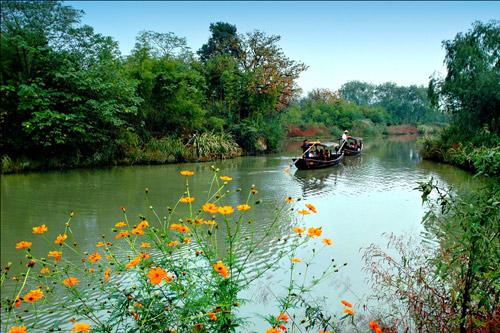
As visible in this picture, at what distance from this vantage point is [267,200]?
929 cm

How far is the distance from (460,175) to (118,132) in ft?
41.8

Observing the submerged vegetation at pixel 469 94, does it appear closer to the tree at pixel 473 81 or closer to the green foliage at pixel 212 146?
the tree at pixel 473 81

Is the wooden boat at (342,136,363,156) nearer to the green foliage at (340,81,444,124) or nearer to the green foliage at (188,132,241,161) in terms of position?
the green foliage at (188,132,241,161)

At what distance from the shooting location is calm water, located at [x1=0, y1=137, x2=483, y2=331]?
523 centimetres

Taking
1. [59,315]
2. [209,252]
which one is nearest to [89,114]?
[59,315]

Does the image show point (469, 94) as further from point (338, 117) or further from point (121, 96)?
point (338, 117)

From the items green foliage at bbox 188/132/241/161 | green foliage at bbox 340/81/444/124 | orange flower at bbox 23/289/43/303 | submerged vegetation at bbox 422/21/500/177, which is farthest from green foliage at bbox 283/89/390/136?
orange flower at bbox 23/289/43/303

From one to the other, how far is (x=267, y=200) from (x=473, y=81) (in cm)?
1166

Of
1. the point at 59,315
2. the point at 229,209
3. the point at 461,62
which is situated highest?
the point at 461,62

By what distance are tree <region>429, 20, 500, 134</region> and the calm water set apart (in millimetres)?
2649

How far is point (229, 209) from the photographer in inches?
75.3

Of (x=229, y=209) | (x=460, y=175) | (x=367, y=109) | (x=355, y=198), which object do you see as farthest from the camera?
(x=367, y=109)

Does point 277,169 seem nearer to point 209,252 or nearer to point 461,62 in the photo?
point 461,62

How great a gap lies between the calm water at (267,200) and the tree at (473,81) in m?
2.65
